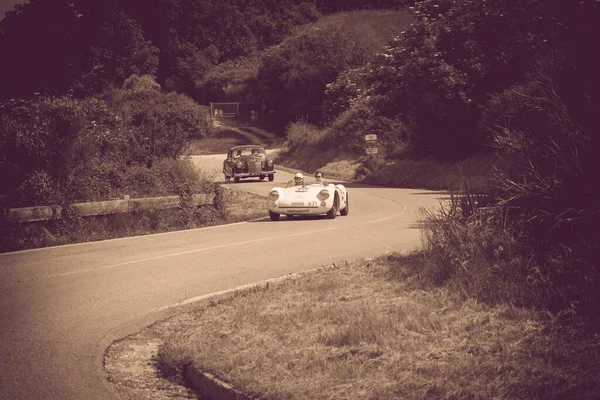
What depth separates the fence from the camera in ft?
50.1

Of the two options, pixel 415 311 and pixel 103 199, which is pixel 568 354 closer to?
pixel 415 311

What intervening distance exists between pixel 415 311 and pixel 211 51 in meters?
81.5

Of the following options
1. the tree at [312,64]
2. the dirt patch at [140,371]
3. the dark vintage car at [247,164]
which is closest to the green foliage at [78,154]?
the dirt patch at [140,371]

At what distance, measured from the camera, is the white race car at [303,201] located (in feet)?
63.0

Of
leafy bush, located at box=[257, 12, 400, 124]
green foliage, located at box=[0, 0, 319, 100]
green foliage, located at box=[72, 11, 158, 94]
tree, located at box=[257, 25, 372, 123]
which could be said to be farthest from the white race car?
green foliage, located at box=[72, 11, 158, 94]

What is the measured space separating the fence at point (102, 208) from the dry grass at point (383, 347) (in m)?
7.59

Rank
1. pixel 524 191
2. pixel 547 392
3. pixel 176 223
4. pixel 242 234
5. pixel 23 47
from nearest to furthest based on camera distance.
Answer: pixel 547 392
pixel 524 191
pixel 242 234
pixel 176 223
pixel 23 47

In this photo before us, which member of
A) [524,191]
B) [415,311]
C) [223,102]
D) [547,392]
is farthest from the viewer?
[223,102]

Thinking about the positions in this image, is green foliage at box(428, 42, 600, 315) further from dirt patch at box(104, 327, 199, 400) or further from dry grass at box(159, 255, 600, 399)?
dirt patch at box(104, 327, 199, 400)

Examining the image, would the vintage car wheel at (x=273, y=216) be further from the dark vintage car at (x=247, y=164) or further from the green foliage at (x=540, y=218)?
the dark vintage car at (x=247, y=164)

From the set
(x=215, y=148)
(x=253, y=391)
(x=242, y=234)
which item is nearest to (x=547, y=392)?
(x=253, y=391)

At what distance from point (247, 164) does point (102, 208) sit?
21712 mm

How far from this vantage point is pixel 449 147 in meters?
36.8

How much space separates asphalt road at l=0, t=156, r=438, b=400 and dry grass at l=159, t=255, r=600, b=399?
852 millimetres
